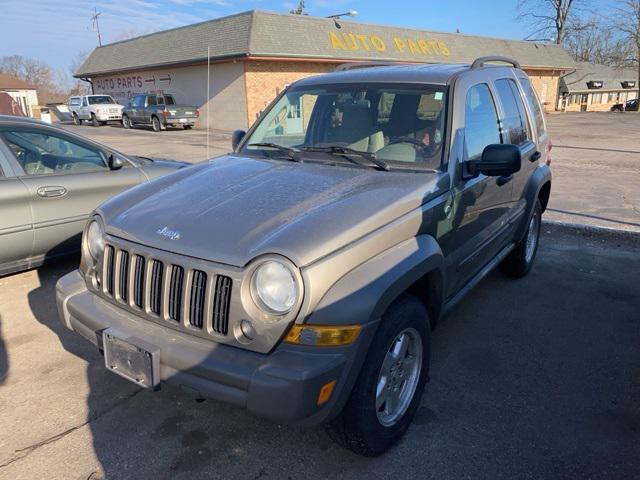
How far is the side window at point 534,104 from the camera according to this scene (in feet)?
16.1

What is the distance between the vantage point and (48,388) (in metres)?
3.34

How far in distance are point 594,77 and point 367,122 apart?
225 feet

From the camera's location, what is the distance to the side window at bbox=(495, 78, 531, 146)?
4.20 meters

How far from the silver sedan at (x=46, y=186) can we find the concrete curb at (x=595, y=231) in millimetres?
5632

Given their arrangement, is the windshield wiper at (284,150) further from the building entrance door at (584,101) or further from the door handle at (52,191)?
the building entrance door at (584,101)

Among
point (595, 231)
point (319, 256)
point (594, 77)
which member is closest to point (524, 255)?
point (595, 231)

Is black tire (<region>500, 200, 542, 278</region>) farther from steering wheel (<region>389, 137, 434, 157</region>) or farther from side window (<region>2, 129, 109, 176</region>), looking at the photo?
side window (<region>2, 129, 109, 176</region>)

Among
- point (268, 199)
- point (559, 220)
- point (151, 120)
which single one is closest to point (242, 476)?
point (268, 199)

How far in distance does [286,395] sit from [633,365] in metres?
2.86

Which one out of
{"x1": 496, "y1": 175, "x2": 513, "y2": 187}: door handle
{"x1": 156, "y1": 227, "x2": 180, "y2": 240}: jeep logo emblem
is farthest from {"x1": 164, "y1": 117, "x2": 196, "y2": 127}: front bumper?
{"x1": 156, "y1": 227, "x2": 180, "y2": 240}: jeep logo emblem

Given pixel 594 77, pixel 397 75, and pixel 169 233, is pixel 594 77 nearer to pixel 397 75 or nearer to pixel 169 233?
pixel 397 75

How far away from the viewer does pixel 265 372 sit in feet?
7.09

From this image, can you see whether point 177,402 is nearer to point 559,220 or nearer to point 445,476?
point 445,476

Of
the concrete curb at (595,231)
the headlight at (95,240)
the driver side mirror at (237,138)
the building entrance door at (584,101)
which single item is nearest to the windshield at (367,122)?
the driver side mirror at (237,138)
